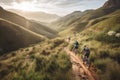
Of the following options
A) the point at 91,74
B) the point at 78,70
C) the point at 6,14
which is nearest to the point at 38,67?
the point at 78,70

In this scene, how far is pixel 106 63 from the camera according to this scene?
13.5 metres

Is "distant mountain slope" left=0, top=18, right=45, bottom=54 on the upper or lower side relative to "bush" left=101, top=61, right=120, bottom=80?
upper

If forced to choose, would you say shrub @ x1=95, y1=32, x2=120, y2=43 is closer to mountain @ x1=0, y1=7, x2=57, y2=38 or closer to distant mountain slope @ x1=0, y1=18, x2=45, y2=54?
distant mountain slope @ x1=0, y1=18, x2=45, y2=54

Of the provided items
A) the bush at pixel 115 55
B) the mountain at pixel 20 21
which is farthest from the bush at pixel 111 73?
the mountain at pixel 20 21

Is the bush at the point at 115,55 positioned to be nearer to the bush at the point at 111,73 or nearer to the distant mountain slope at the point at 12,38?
the bush at the point at 111,73

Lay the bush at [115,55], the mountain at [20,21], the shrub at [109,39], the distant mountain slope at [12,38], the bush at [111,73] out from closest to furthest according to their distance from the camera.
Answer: the bush at [111,73] < the bush at [115,55] < the shrub at [109,39] < the distant mountain slope at [12,38] < the mountain at [20,21]

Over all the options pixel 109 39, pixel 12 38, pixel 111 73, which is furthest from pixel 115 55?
pixel 12 38

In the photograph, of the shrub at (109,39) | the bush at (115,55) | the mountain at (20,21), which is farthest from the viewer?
the mountain at (20,21)

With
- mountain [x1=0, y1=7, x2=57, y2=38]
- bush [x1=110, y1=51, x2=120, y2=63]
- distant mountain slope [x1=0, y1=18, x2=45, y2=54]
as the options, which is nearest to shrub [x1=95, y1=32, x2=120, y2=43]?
bush [x1=110, y1=51, x2=120, y2=63]

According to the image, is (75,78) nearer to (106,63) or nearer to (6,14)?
(106,63)

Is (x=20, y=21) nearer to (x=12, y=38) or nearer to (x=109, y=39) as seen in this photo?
(x=12, y=38)

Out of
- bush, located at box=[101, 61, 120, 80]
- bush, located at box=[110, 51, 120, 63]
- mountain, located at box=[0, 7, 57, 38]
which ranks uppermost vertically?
mountain, located at box=[0, 7, 57, 38]

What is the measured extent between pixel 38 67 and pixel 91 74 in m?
5.65

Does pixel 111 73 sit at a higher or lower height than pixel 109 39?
lower
